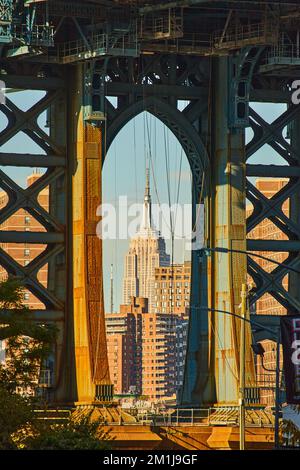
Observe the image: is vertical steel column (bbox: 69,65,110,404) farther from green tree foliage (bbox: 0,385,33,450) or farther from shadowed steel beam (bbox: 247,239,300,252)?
green tree foliage (bbox: 0,385,33,450)

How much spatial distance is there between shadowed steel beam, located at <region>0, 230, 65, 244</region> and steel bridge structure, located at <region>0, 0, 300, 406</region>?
2.3 inches

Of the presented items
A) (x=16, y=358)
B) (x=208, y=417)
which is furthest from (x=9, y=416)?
(x=208, y=417)

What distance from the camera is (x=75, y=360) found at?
93812 mm

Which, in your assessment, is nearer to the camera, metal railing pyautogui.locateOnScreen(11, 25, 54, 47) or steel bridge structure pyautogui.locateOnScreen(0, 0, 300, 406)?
metal railing pyautogui.locateOnScreen(11, 25, 54, 47)

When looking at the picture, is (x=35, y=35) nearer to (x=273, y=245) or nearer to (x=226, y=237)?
(x=226, y=237)

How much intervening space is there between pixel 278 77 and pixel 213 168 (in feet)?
22.0

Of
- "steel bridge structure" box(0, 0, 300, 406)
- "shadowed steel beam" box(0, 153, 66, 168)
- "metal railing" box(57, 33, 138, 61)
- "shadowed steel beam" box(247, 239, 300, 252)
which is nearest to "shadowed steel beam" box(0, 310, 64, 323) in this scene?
"steel bridge structure" box(0, 0, 300, 406)

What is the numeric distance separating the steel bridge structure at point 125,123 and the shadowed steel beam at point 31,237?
0.06 m

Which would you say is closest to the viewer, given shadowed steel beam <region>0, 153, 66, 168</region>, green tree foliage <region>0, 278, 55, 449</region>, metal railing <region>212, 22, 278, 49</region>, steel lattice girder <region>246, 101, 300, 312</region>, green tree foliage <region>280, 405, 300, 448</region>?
green tree foliage <region>280, 405, 300, 448</region>

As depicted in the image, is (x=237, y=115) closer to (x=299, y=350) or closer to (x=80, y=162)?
(x=80, y=162)

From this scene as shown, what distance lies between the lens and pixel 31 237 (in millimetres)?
96000

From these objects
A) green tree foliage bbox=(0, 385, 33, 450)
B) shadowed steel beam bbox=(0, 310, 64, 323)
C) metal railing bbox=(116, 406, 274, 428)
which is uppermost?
shadowed steel beam bbox=(0, 310, 64, 323)

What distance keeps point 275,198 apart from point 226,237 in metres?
6.27

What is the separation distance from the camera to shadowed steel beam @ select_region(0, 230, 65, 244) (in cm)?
9562
